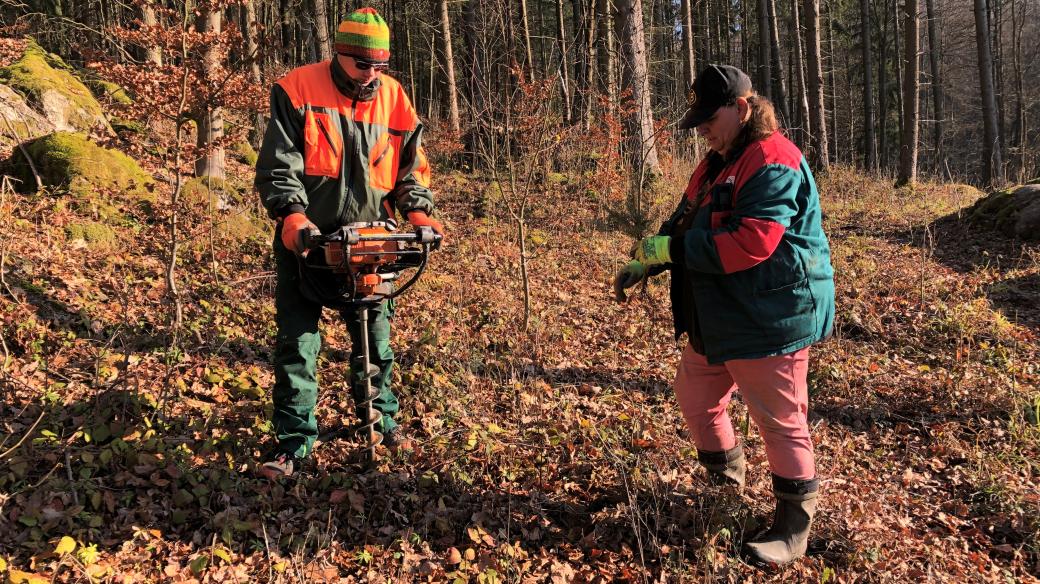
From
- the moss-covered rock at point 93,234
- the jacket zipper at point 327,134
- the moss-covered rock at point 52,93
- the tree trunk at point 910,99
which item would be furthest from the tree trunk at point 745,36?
the jacket zipper at point 327,134

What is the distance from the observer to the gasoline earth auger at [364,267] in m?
2.71

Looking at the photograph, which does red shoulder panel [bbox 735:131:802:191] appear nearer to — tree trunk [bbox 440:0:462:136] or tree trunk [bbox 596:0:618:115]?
tree trunk [bbox 596:0:618:115]

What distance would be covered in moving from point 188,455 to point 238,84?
2.99m

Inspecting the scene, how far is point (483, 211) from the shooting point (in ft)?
31.0

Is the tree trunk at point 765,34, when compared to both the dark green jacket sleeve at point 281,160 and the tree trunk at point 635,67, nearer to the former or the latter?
the tree trunk at point 635,67

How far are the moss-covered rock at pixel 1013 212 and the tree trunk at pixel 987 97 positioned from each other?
7921 millimetres

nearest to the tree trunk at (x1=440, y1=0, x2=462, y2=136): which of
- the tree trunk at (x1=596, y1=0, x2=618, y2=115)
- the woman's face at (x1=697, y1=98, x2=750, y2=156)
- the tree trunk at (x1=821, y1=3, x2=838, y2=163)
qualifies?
the tree trunk at (x1=596, y1=0, x2=618, y2=115)

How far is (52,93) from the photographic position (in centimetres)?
764

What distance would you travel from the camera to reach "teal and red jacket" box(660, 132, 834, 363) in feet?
7.98

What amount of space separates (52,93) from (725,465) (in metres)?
9.01

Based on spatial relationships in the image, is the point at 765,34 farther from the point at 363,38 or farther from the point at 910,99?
the point at 363,38

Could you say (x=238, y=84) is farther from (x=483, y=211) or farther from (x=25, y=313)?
(x=483, y=211)

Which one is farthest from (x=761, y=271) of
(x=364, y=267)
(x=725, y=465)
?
(x=364, y=267)

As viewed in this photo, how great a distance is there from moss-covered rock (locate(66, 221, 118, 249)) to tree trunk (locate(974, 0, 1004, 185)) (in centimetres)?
1845
